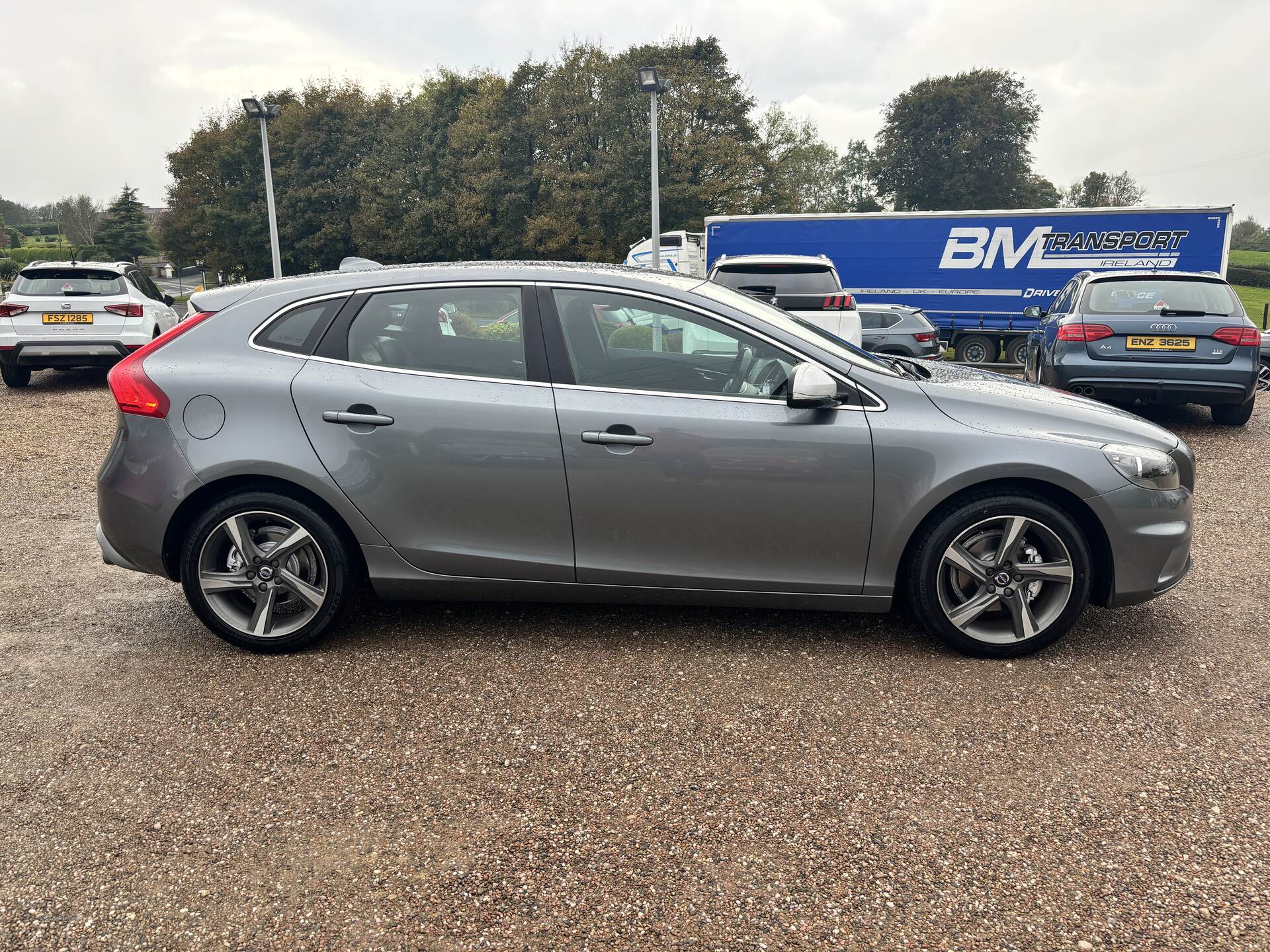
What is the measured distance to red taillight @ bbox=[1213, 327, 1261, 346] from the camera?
8656mm

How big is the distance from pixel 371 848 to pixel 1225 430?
10000 millimetres

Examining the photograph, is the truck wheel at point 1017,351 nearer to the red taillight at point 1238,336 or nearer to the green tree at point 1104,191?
the red taillight at point 1238,336

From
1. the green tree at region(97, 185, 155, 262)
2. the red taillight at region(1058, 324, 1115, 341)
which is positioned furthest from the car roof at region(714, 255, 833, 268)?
the green tree at region(97, 185, 155, 262)

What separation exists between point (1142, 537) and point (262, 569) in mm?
3527

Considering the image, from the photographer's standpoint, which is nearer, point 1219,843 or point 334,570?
point 1219,843

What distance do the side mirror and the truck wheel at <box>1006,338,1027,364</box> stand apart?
1695cm

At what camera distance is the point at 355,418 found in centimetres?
378

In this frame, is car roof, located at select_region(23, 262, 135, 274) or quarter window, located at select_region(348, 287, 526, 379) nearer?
quarter window, located at select_region(348, 287, 526, 379)

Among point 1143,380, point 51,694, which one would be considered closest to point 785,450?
point 51,694

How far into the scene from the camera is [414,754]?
315cm

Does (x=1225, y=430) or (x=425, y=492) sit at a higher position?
(x=425, y=492)

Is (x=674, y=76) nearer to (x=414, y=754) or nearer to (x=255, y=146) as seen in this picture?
(x=255, y=146)

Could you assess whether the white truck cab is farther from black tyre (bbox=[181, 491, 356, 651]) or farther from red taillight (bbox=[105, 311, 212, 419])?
black tyre (bbox=[181, 491, 356, 651])

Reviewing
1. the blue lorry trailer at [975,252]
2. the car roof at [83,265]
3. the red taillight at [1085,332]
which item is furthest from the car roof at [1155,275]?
the car roof at [83,265]
